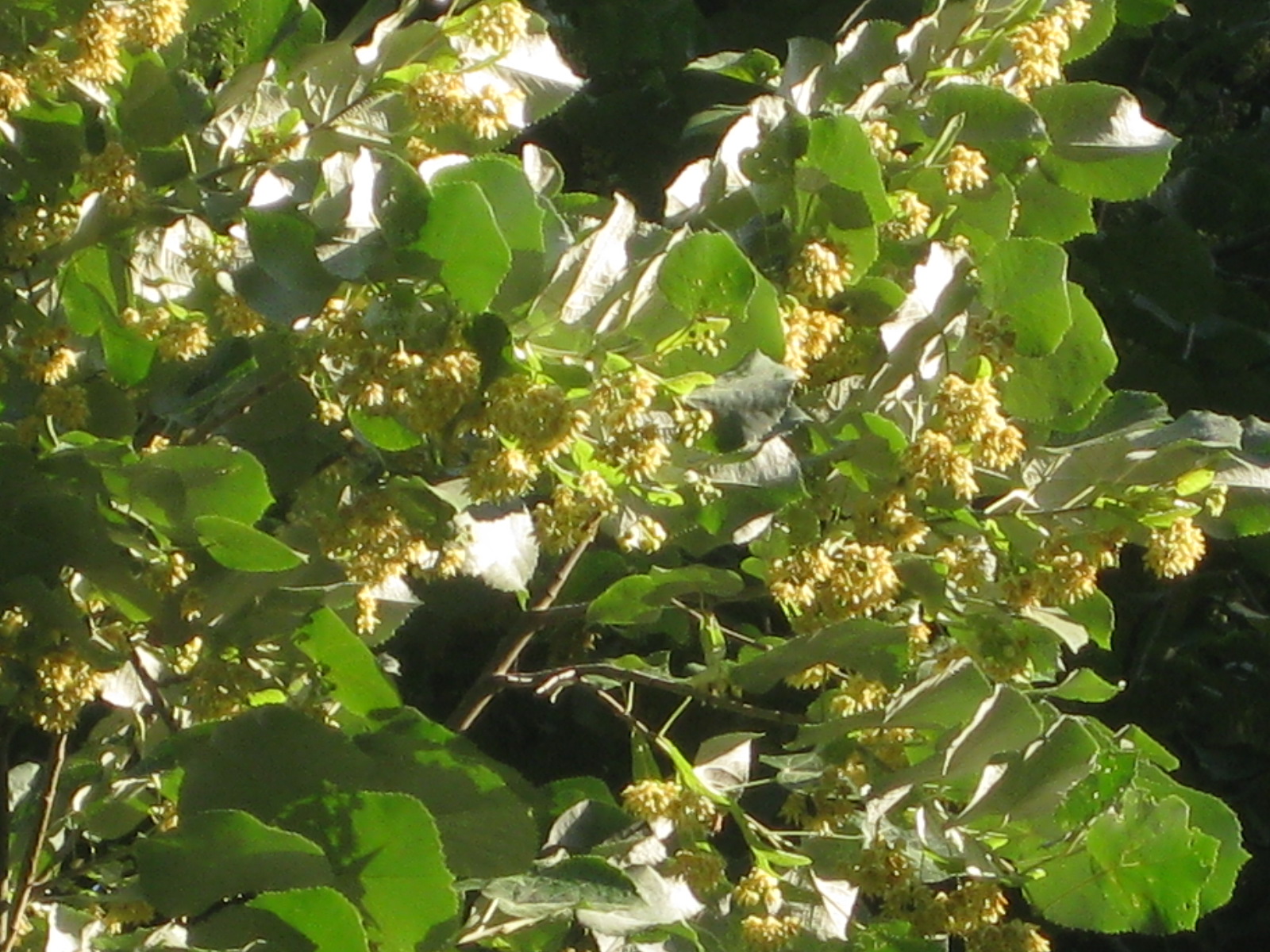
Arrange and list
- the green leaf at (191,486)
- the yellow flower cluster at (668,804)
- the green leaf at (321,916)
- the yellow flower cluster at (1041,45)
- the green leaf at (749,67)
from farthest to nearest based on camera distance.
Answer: the green leaf at (749,67) → the yellow flower cluster at (1041,45) → the yellow flower cluster at (668,804) → the green leaf at (191,486) → the green leaf at (321,916)

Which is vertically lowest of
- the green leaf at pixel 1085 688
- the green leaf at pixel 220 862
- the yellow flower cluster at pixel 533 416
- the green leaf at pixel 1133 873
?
the green leaf at pixel 1133 873

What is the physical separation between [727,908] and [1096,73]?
1360mm

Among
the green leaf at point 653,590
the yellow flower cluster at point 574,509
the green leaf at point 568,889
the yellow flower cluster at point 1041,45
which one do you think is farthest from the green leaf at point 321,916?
the yellow flower cluster at point 1041,45

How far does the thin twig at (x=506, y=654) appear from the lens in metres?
1.23

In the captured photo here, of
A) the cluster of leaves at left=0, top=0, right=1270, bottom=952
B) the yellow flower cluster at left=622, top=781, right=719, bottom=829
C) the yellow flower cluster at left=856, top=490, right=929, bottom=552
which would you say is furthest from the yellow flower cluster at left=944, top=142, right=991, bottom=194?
the yellow flower cluster at left=622, top=781, right=719, bottom=829

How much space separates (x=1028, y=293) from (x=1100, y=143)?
7.0 inches

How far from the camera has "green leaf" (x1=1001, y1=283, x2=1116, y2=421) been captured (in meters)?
1.12

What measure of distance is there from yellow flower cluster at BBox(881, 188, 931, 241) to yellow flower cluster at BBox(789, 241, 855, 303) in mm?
73

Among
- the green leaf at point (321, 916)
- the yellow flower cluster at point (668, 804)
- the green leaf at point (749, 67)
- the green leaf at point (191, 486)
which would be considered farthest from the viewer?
the green leaf at point (749, 67)

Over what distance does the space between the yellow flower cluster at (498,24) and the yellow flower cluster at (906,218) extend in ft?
0.87

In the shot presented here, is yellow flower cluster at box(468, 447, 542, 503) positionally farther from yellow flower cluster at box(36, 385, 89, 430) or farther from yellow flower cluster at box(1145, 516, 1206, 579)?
yellow flower cluster at box(1145, 516, 1206, 579)

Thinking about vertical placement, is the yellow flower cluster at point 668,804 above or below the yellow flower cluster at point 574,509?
below

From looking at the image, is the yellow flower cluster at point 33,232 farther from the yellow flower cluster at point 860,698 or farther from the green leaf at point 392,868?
the yellow flower cluster at point 860,698

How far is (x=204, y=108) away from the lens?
116 cm
